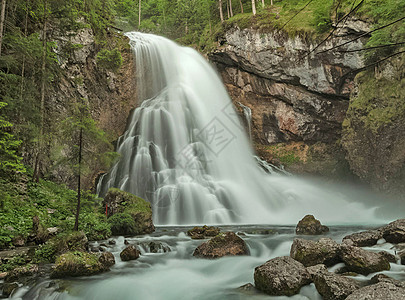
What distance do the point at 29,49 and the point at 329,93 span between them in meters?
18.1

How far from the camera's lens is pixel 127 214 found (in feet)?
35.2

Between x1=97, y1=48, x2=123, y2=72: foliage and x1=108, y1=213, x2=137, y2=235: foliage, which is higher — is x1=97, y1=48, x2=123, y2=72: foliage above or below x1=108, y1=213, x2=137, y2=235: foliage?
above

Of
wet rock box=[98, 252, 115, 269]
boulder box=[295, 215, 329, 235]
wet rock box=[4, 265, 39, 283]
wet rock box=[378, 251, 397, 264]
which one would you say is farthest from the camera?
boulder box=[295, 215, 329, 235]

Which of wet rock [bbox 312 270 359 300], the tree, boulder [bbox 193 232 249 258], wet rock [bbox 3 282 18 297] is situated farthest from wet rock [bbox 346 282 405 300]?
the tree

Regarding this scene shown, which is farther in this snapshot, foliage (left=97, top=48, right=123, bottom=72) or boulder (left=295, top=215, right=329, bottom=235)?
foliage (left=97, top=48, right=123, bottom=72)

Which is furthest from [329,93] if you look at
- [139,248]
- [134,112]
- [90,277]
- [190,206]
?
[90,277]

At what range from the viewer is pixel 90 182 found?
16.4 meters

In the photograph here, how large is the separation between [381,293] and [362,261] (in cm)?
192

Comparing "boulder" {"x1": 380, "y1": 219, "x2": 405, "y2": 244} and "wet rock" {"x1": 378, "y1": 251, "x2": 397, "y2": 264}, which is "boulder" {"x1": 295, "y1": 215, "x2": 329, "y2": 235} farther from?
"wet rock" {"x1": 378, "y1": 251, "x2": 397, "y2": 264}

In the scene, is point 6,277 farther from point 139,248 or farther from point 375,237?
point 375,237

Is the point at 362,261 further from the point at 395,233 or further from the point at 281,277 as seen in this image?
the point at 395,233

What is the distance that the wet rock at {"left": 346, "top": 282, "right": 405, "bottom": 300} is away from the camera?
3943 millimetres

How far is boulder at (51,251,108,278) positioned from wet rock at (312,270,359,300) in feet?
16.1

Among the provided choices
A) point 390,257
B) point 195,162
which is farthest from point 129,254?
point 195,162
